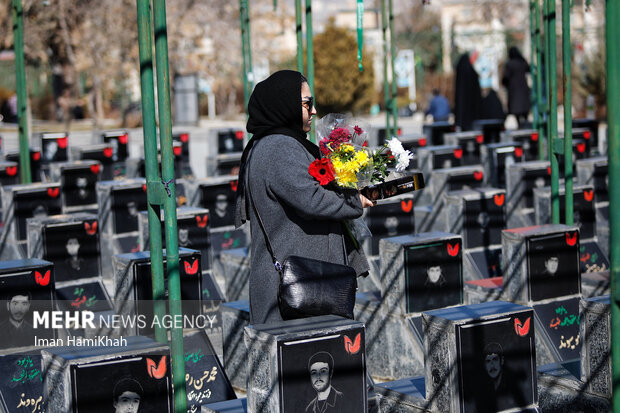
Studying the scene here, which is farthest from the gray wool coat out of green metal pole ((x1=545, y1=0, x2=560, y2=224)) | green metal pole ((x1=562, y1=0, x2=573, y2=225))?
green metal pole ((x1=545, y1=0, x2=560, y2=224))

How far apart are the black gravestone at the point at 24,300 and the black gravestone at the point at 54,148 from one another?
9.33 meters

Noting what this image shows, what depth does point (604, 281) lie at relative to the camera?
8281 millimetres

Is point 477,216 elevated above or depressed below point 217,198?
below

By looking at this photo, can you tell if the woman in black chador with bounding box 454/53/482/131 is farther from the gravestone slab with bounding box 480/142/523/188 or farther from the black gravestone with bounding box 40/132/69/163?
the black gravestone with bounding box 40/132/69/163

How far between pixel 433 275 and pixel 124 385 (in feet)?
10.5

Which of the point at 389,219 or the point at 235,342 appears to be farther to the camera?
the point at 389,219

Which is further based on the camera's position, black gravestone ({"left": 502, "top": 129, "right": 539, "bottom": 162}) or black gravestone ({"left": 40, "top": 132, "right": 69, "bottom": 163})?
black gravestone ({"left": 40, "top": 132, "right": 69, "bottom": 163})

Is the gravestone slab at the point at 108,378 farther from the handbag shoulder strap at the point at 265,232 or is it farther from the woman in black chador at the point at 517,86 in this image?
the woman in black chador at the point at 517,86

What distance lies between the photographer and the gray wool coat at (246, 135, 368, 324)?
16.9 ft

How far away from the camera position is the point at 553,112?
31.0 feet

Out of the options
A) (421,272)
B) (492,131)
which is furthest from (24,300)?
(492,131)

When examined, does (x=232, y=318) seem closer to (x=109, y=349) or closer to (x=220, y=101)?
(x=109, y=349)

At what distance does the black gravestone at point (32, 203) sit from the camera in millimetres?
10328

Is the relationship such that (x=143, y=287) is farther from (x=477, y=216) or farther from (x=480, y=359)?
(x=477, y=216)
